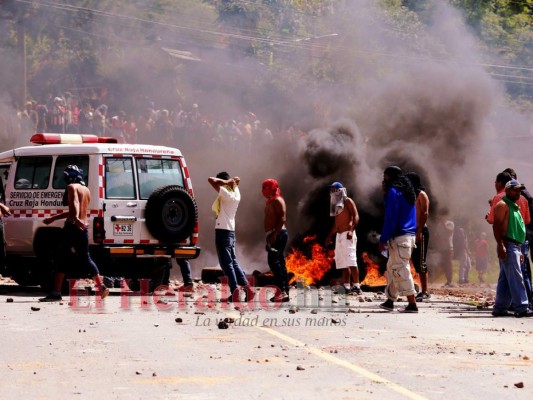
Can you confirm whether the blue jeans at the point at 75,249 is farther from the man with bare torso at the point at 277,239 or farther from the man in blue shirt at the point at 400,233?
the man in blue shirt at the point at 400,233

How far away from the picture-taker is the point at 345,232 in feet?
58.3

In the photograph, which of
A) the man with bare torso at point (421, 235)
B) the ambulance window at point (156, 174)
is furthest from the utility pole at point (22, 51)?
the man with bare torso at point (421, 235)

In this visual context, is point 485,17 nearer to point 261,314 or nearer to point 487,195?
point 487,195

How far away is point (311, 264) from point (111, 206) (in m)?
5.37

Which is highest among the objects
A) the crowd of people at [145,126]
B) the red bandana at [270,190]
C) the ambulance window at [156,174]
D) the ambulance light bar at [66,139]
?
the crowd of people at [145,126]

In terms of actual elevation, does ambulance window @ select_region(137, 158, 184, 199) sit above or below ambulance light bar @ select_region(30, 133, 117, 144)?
below

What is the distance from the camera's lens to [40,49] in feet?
149

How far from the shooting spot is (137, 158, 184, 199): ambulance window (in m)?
16.8

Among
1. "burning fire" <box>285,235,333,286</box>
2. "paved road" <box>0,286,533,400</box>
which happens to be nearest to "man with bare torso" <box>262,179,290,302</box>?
"paved road" <box>0,286,533,400</box>

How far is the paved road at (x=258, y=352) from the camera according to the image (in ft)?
26.7

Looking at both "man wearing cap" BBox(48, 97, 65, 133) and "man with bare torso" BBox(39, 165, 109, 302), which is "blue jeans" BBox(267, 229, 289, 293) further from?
"man wearing cap" BBox(48, 97, 65, 133)

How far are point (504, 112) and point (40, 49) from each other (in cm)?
2188

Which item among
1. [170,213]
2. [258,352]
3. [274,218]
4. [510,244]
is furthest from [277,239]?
[258,352]

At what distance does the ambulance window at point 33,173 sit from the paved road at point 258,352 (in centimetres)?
245
